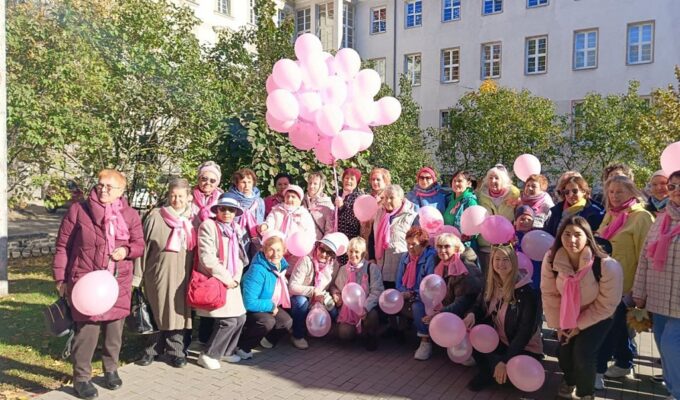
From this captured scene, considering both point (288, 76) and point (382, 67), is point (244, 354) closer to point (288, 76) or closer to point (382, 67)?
point (288, 76)

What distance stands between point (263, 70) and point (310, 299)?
8.76m

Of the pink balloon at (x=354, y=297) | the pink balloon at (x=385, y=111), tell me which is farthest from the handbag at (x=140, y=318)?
the pink balloon at (x=385, y=111)

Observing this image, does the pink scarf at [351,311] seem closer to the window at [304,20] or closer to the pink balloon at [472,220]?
the pink balloon at [472,220]

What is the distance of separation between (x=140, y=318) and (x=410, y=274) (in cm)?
259

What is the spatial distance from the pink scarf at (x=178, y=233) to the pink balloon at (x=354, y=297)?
5.16 feet

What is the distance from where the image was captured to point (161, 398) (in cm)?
443

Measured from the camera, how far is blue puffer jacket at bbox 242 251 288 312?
5387 mm

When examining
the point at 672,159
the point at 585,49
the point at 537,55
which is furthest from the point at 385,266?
the point at 537,55

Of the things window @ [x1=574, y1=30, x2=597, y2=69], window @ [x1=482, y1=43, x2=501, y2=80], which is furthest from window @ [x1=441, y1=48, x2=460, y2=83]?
window @ [x1=574, y1=30, x2=597, y2=69]

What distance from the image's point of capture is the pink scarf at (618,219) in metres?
4.61

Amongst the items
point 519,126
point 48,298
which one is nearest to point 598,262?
point 48,298

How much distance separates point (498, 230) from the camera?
509cm

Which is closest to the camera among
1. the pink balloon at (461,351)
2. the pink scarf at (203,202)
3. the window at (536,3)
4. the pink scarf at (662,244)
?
the pink scarf at (662,244)

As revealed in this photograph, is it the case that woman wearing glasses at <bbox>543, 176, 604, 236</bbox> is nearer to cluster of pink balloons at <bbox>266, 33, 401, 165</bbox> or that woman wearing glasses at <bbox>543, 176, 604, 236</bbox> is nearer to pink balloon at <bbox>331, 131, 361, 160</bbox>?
cluster of pink balloons at <bbox>266, 33, 401, 165</bbox>
